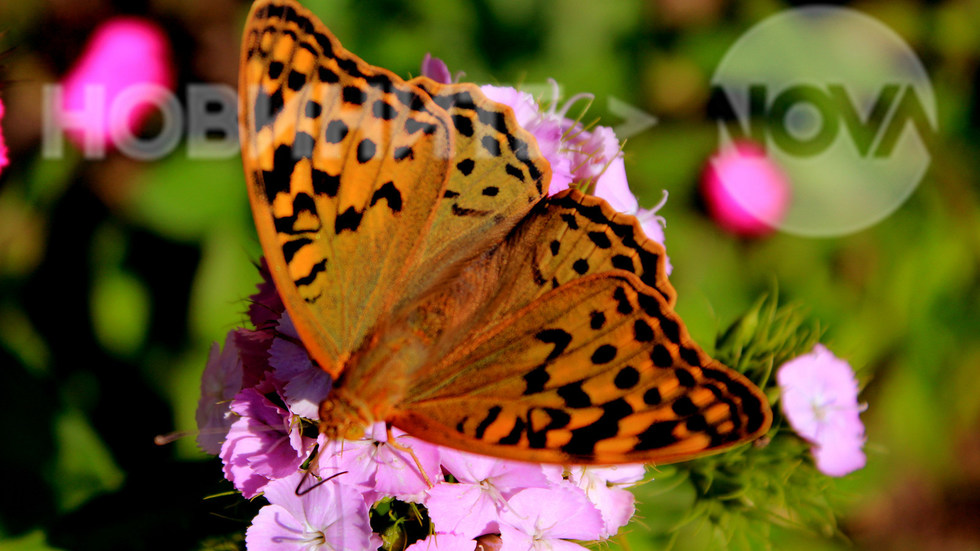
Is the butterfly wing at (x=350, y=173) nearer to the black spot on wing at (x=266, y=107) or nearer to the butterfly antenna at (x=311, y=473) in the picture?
the black spot on wing at (x=266, y=107)

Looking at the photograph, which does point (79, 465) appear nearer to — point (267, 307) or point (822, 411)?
point (267, 307)

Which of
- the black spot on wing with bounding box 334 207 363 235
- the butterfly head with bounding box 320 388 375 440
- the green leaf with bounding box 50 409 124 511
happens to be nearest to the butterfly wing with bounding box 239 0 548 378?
the black spot on wing with bounding box 334 207 363 235

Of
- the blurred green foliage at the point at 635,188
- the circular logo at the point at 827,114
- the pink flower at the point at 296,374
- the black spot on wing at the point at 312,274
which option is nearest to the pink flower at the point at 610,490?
the blurred green foliage at the point at 635,188

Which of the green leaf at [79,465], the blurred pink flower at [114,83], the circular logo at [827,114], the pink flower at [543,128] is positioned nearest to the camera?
the pink flower at [543,128]

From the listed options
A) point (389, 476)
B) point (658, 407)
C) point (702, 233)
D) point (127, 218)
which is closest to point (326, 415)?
point (389, 476)

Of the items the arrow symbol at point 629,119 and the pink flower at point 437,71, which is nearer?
the pink flower at point 437,71

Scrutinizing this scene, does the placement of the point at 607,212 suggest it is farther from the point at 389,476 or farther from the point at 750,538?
the point at 750,538
